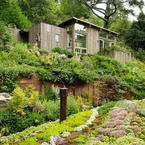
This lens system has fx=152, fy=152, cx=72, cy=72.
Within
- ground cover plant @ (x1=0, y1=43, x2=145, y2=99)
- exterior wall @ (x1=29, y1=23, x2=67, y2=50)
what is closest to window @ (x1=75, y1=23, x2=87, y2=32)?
exterior wall @ (x1=29, y1=23, x2=67, y2=50)

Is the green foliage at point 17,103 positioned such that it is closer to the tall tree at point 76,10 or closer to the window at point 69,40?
the window at point 69,40

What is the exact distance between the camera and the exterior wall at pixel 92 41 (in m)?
15.2

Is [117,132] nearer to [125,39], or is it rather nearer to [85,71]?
[85,71]

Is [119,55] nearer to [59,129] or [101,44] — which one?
[101,44]

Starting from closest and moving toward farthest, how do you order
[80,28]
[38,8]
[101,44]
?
[80,28]
[101,44]
[38,8]

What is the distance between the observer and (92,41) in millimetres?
15523

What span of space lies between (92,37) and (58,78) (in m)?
8.99

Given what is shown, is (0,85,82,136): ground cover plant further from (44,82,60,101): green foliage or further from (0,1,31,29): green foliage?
(0,1,31,29): green foliage

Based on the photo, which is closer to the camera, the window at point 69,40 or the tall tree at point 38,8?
the window at point 69,40

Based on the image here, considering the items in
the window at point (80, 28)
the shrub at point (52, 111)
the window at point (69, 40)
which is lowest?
the shrub at point (52, 111)

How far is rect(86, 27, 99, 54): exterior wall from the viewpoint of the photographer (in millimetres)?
15156

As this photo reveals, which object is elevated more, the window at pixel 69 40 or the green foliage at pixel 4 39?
the window at pixel 69 40

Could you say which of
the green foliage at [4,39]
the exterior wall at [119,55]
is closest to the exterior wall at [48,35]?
the green foliage at [4,39]

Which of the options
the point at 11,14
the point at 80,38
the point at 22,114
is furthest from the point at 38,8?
the point at 22,114
